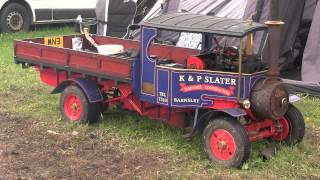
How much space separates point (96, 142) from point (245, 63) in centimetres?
190

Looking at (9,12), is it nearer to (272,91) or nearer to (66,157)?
(66,157)

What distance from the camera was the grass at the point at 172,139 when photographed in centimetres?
541

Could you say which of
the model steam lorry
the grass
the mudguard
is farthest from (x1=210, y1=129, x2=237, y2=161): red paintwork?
the mudguard

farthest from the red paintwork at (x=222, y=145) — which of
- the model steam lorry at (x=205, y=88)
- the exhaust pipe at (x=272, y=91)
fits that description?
the exhaust pipe at (x=272, y=91)

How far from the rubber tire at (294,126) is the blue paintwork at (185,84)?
63cm

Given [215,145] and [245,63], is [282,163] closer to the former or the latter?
[215,145]

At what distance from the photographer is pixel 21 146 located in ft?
20.2

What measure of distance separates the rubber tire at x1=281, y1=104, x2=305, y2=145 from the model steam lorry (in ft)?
0.03

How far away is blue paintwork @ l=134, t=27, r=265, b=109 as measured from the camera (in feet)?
18.0

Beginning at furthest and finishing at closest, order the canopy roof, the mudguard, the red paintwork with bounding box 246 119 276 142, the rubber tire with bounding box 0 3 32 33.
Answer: the rubber tire with bounding box 0 3 32 33
the mudguard
the red paintwork with bounding box 246 119 276 142
the canopy roof

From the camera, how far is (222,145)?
18.1ft

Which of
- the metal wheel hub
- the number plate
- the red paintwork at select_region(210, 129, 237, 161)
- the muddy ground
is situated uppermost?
the metal wheel hub

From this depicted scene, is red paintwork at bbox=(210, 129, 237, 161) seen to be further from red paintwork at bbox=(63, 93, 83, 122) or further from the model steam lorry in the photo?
red paintwork at bbox=(63, 93, 83, 122)

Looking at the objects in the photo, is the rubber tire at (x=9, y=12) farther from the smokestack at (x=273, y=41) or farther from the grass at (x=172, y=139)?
the smokestack at (x=273, y=41)
